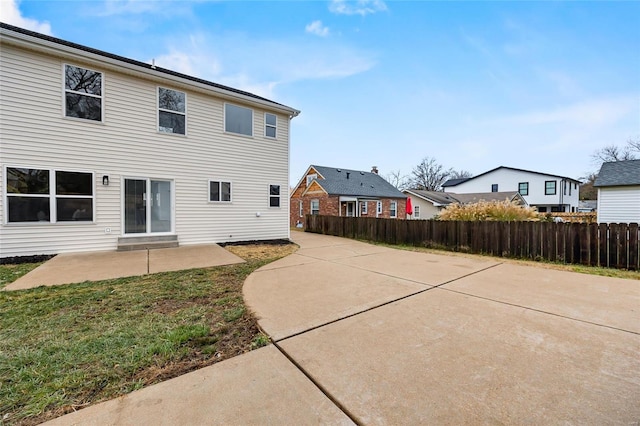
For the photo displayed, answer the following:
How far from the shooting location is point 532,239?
743 centimetres

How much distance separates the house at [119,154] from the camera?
22.1ft

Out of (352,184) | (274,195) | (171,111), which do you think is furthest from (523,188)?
(171,111)

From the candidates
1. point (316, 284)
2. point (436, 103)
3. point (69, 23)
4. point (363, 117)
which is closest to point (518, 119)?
point (436, 103)

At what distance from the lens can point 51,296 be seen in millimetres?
3922

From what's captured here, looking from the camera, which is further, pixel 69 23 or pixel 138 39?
pixel 138 39

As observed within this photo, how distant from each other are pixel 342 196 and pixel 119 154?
49.4 feet

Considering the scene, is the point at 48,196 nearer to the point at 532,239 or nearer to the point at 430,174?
the point at 532,239

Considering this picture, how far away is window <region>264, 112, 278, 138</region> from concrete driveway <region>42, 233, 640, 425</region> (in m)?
7.84

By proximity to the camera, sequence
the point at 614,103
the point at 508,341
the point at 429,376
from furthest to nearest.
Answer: the point at 614,103
the point at 508,341
the point at 429,376

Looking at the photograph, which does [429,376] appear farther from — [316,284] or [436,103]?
[436,103]

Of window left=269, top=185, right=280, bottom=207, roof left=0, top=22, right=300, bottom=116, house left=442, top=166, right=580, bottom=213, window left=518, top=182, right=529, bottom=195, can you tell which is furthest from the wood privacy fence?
window left=518, top=182, right=529, bottom=195

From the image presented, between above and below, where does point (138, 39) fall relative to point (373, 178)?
above

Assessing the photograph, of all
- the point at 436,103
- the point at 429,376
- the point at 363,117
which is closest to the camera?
the point at 429,376

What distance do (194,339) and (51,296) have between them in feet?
9.59
